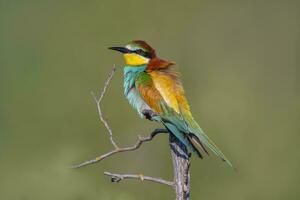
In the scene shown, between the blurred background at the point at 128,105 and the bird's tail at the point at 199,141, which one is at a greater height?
the bird's tail at the point at 199,141

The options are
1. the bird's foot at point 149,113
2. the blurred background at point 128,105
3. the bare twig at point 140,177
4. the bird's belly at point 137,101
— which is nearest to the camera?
the bare twig at point 140,177

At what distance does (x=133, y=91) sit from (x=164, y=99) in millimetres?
217

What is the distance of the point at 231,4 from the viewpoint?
9.09 metres

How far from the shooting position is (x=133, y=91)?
417 cm

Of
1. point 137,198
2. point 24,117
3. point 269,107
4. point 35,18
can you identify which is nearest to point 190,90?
point 269,107

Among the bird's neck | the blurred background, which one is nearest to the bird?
the bird's neck

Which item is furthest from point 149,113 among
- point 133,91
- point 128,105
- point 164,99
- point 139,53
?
point 128,105

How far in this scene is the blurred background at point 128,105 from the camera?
590 centimetres

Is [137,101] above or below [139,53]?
below

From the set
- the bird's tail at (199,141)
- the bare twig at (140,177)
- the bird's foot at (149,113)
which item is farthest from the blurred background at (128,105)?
the bare twig at (140,177)

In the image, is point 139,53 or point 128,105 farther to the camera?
point 128,105

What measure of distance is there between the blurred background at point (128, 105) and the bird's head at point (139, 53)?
57 cm

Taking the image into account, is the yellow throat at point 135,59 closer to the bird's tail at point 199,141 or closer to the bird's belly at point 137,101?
the bird's belly at point 137,101

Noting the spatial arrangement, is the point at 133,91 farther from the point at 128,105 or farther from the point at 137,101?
the point at 128,105
